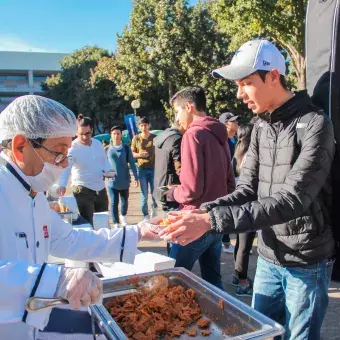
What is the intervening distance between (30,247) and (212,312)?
83 centimetres

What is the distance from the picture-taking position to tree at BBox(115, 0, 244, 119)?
21219mm

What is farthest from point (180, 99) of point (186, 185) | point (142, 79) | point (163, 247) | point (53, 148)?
point (142, 79)

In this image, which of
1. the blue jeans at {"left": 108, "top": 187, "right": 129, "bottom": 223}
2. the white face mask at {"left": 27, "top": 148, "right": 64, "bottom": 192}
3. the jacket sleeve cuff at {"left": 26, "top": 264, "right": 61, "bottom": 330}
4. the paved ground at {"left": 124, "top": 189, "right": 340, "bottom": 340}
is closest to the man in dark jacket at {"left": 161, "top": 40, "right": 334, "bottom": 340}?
the white face mask at {"left": 27, "top": 148, "right": 64, "bottom": 192}

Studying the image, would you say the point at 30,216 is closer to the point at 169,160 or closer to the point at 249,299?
the point at 169,160

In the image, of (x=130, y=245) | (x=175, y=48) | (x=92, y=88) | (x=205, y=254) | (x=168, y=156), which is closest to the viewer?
(x=130, y=245)

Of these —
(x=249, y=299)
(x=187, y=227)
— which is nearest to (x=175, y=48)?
(x=249, y=299)

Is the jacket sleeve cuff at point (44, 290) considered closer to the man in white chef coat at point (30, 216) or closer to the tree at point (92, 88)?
the man in white chef coat at point (30, 216)

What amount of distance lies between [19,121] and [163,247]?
432 cm

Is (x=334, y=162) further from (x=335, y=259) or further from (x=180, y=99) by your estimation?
(x=180, y=99)

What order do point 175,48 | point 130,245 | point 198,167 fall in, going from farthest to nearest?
point 175,48 → point 198,167 → point 130,245

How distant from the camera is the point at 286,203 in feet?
5.26

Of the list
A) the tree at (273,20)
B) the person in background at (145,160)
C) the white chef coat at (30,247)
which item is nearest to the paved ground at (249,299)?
the person in background at (145,160)

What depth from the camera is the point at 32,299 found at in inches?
47.1

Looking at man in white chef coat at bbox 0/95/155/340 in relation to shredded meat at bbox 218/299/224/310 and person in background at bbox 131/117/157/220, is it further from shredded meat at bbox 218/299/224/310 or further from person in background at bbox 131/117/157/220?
person in background at bbox 131/117/157/220
